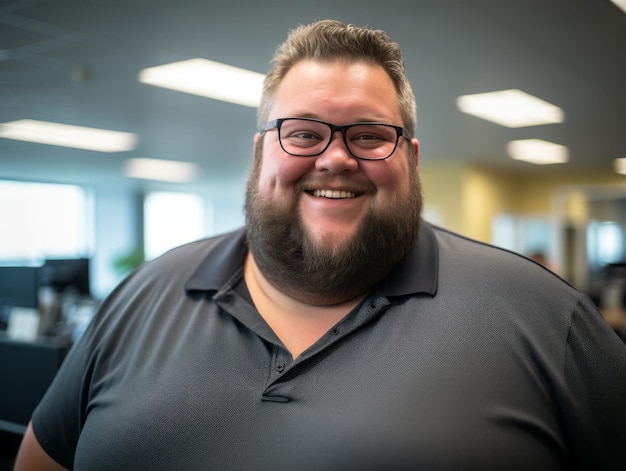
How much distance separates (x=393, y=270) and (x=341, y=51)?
422 mm

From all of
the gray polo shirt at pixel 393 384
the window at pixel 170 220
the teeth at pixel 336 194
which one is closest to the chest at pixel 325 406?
the gray polo shirt at pixel 393 384

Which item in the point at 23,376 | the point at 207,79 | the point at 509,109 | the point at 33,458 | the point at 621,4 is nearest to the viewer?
the point at 33,458

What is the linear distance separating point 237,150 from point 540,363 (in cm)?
600

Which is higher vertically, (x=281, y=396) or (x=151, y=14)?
(x=151, y=14)

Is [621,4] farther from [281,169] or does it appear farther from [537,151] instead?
[537,151]

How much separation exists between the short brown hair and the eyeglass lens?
0.34ft

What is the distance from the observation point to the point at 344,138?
1.03 metres

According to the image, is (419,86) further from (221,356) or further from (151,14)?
(221,356)

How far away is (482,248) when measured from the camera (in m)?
1.15

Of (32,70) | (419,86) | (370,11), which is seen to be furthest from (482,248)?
(419,86)

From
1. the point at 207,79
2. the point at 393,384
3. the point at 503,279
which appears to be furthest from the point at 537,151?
the point at 393,384

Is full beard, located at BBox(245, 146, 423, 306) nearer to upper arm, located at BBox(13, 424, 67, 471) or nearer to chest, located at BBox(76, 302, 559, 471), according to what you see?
chest, located at BBox(76, 302, 559, 471)

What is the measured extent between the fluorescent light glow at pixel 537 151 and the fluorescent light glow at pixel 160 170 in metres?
4.23

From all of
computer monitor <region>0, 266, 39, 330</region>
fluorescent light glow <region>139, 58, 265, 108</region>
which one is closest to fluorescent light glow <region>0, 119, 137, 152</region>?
fluorescent light glow <region>139, 58, 265, 108</region>
